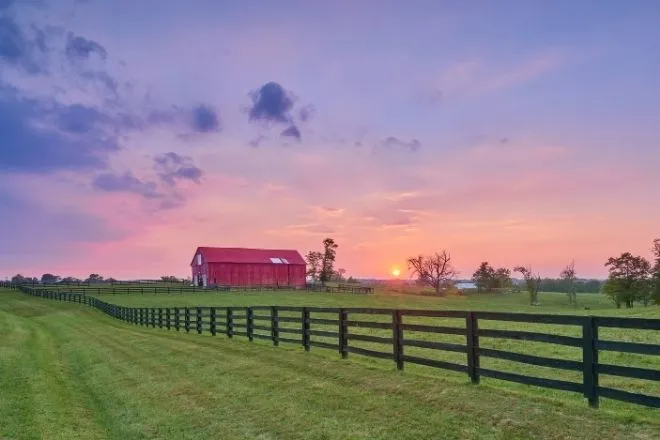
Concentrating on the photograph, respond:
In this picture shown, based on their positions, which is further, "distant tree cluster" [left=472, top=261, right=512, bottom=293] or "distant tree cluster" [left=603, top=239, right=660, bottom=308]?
"distant tree cluster" [left=472, top=261, right=512, bottom=293]

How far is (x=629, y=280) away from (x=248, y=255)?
56.1 m

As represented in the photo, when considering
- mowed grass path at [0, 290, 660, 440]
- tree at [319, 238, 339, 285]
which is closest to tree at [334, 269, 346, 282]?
tree at [319, 238, 339, 285]

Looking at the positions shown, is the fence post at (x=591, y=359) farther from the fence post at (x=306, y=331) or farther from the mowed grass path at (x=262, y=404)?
the fence post at (x=306, y=331)

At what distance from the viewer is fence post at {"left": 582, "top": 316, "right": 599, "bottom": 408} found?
24.3 ft

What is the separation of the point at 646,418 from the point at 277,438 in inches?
196

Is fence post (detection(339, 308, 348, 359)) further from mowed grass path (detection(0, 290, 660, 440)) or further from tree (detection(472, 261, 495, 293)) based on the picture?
tree (detection(472, 261, 495, 293))

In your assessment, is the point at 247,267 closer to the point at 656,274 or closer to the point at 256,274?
the point at 256,274

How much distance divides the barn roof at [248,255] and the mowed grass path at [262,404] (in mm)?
69469

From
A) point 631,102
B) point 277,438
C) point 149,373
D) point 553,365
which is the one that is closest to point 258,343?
point 149,373

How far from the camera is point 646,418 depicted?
6969 millimetres

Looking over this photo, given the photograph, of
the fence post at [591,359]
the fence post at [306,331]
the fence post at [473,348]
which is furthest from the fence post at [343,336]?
the fence post at [591,359]

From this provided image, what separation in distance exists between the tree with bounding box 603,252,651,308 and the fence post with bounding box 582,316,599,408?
69.8 metres

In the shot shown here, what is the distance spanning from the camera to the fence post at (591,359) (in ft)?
24.3

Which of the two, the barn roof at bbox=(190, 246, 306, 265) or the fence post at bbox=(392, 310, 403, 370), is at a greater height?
the barn roof at bbox=(190, 246, 306, 265)
